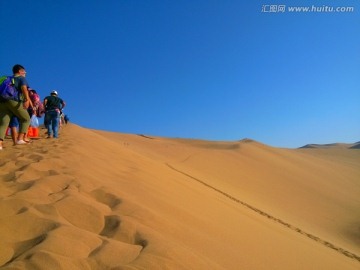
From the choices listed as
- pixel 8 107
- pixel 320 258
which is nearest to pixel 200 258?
pixel 320 258

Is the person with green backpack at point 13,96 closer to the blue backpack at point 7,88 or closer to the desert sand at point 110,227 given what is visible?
the blue backpack at point 7,88

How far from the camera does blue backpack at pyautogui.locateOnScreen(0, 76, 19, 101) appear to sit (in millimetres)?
5953

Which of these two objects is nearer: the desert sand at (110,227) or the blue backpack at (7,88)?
the desert sand at (110,227)

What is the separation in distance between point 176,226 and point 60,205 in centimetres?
A: 105

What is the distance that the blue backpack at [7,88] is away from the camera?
5953mm

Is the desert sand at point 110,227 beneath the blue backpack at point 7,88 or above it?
beneath

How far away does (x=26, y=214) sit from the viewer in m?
2.46

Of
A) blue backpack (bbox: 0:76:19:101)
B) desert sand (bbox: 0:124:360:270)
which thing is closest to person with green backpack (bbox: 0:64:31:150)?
blue backpack (bbox: 0:76:19:101)

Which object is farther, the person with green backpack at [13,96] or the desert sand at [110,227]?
the person with green backpack at [13,96]

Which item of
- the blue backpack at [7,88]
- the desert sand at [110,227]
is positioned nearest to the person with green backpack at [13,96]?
the blue backpack at [7,88]

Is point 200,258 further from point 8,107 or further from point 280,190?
point 280,190

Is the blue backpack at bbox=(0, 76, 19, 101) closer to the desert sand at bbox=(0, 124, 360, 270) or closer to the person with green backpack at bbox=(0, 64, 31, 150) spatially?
the person with green backpack at bbox=(0, 64, 31, 150)

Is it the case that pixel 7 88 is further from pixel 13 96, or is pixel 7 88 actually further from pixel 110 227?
pixel 110 227

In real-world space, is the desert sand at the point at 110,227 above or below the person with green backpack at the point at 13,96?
below
